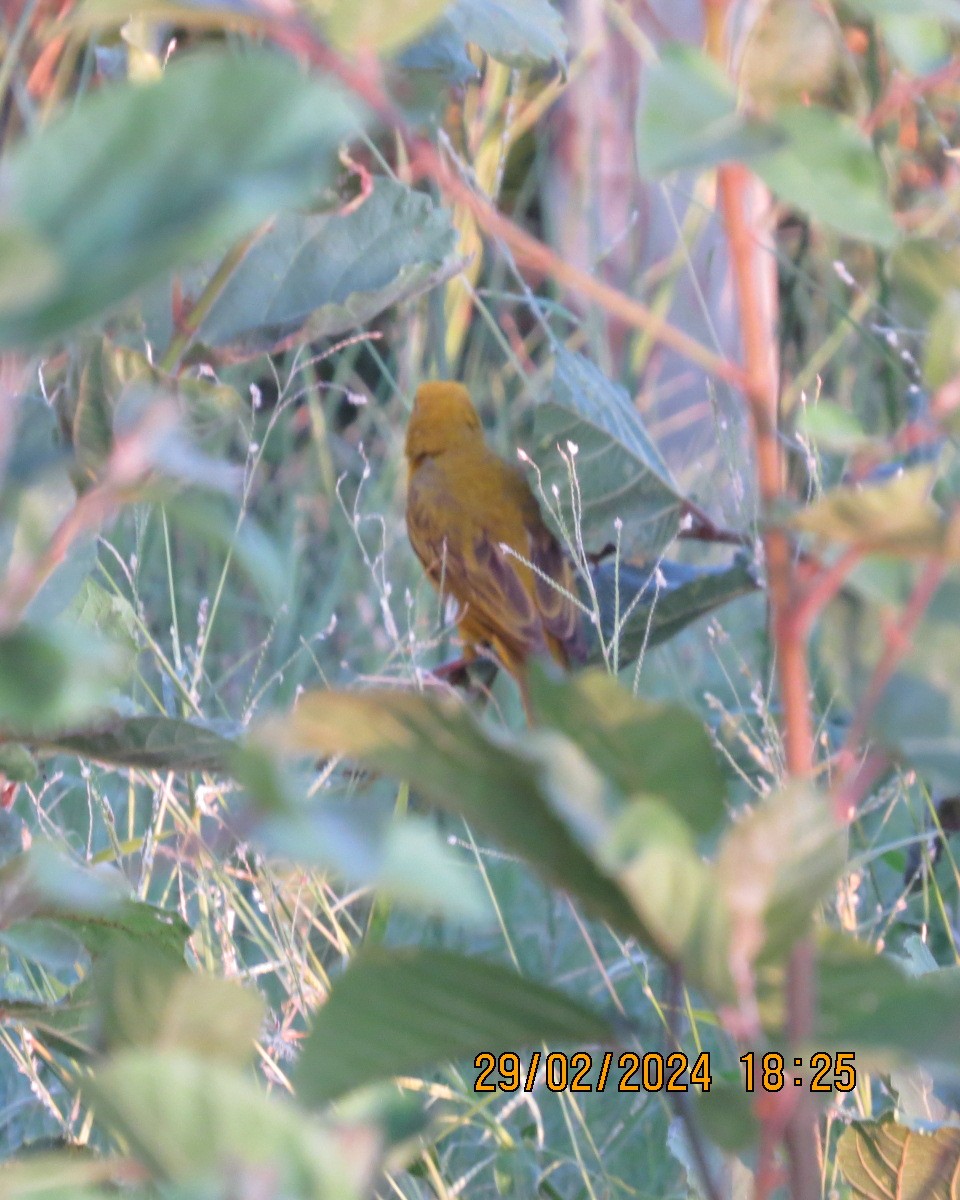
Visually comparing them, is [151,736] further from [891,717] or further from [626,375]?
[626,375]

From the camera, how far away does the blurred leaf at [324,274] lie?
88 cm

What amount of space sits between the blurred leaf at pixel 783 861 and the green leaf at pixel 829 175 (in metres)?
0.16

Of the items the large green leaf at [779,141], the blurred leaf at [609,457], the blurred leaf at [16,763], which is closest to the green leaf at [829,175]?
the large green leaf at [779,141]

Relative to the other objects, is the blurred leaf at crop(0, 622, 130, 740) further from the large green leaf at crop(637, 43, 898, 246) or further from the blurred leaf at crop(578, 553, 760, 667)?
the blurred leaf at crop(578, 553, 760, 667)

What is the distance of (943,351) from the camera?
386 millimetres

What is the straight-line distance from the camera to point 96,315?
11.2 inches

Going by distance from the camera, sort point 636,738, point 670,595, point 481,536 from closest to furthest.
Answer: point 636,738 < point 670,595 < point 481,536

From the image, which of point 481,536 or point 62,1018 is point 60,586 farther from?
point 481,536

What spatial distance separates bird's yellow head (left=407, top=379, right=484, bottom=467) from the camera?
8.30 ft

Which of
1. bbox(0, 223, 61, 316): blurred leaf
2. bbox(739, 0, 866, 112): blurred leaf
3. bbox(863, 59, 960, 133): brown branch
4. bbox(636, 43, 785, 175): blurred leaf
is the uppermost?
bbox(0, 223, 61, 316): blurred leaf

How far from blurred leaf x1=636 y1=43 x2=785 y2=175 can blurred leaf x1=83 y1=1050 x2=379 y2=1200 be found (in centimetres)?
25

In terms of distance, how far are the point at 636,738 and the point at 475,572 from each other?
206 centimetres

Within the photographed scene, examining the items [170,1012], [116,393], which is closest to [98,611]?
[116,393]

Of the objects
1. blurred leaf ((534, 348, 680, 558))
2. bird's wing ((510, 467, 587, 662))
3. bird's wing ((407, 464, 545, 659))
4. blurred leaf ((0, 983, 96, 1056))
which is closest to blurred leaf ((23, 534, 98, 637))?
blurred leaf ((0, 983, 96, 1056))
